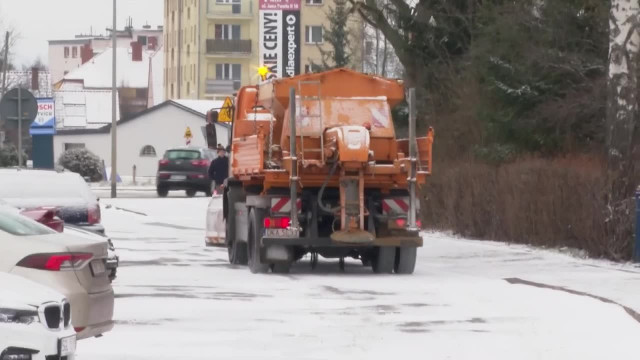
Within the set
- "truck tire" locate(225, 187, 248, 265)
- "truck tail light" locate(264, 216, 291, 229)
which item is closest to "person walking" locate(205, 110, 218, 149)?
"truck tire" locate(225, 187, 248, 265)

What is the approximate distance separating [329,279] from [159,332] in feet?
22.7

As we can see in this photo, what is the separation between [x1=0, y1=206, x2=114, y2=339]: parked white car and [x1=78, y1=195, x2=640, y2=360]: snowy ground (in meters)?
0.90

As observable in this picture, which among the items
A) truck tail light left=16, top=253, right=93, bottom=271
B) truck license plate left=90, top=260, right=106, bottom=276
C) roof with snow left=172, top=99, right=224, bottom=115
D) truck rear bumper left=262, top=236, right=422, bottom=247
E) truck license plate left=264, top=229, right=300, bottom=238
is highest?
roof with snow left=172, top=99, right=224, bottom=115

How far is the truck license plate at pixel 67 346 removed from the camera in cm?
1001

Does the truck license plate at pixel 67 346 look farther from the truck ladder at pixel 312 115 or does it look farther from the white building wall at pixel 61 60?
the white building wall at pixel 61 60

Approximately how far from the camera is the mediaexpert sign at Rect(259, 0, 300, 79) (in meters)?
43.0

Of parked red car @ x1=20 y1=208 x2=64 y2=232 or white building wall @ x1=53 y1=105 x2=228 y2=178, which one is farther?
white building wall @ x1=53 y1=105 x2=228 y2=178

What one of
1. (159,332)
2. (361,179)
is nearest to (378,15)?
(361,179)

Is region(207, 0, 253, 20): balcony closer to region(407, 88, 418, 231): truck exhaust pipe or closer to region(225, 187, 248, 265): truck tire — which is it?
region(225, 187, 248, 265): truck tire

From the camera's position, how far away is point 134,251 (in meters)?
26.6

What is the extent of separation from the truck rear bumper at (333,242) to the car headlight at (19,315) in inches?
461

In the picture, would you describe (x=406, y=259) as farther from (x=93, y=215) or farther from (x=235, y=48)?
(x=235, y=48)

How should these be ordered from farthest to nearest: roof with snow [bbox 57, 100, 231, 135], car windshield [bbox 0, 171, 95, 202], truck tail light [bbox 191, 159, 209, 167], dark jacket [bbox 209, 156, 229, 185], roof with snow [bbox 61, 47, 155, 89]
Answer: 1. roof with snow [bbox 61, 47, 155, 89]
2. roof with snow [bbox 57, 100, 231, 135]
3. truck tail light [bbox 191, 159, 209, 167]
4. dark jacket [bbox 209, 156, 229, 185]
5. car windshield [bbox 0, 171, 95, 202]

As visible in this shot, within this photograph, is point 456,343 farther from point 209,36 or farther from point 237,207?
point 209,36
